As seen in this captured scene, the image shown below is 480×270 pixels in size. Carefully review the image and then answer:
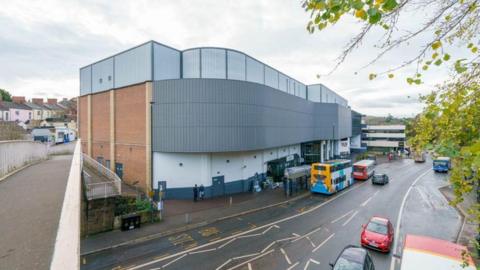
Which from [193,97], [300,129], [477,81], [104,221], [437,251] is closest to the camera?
[477,81]

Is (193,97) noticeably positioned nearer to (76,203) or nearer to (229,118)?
(229,118)

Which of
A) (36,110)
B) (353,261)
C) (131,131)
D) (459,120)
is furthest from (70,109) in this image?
(459,120)

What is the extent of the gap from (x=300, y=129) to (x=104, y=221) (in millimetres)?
26082

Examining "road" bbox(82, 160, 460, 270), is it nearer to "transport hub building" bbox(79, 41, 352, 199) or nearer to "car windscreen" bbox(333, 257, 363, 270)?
"car windscreen" bbox(333, 257, 363, 270)

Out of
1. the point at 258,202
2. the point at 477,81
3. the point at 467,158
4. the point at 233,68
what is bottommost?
the point at 258,202

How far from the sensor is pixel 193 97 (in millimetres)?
19500

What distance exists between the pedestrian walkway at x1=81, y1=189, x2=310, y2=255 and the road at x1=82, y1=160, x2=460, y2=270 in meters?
0.78

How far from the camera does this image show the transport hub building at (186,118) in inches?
771

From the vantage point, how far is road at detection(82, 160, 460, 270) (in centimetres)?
1002

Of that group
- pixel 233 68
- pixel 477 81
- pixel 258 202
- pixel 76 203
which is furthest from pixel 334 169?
pixel 76 203

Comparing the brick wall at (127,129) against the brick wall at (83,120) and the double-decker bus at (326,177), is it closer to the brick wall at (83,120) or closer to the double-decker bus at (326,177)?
the brick wall at (83,120)

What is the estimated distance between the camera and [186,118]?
1953cm

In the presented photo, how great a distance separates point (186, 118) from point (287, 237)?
1261 centimetres

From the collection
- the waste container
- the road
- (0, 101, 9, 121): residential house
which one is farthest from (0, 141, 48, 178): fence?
(0, 101, 9, 121): residential house
